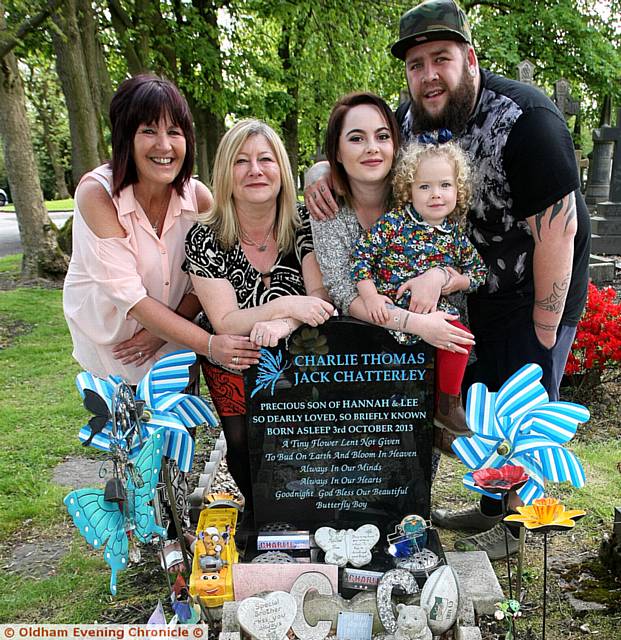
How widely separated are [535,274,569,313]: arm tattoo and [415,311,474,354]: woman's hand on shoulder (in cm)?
42

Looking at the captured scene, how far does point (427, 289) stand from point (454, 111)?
2.55ft

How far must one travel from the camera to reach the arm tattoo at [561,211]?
2.53m

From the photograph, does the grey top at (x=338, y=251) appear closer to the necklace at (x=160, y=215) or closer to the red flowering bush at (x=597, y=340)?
the necklace at (x=160, y=215)

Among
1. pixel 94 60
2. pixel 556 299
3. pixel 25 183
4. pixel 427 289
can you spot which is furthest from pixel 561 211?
pixel 25 183

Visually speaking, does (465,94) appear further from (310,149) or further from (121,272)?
(310,149)

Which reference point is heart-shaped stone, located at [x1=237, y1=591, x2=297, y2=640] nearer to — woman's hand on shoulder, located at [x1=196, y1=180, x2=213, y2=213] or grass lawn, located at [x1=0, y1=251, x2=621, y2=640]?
grass lawn, located at [x1=0, y1=251, x2=621, y2=640]

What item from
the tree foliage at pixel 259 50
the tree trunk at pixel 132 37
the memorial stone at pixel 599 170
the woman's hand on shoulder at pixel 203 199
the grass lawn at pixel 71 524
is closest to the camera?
the grass lawn at pixel 71 524

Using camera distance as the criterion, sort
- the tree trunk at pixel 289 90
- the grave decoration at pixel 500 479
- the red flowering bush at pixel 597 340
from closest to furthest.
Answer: the grave decoration at pixel 500 479 → the red flowering bush at pixel 597 340 → the tree trunk at pixel 289 90

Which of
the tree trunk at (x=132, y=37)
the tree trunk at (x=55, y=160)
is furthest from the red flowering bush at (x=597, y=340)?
the tree trunk at (x=55, y=160)

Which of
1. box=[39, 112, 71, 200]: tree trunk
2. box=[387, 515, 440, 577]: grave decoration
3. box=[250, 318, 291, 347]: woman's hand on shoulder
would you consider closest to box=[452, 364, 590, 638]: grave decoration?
box=[387, 515, 440, 577]: grave decoration

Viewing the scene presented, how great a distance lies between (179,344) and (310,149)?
24.6 metres

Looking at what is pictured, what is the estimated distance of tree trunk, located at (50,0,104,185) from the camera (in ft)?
26.9

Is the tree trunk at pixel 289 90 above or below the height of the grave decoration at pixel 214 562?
above

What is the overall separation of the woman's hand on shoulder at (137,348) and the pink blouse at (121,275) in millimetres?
25
